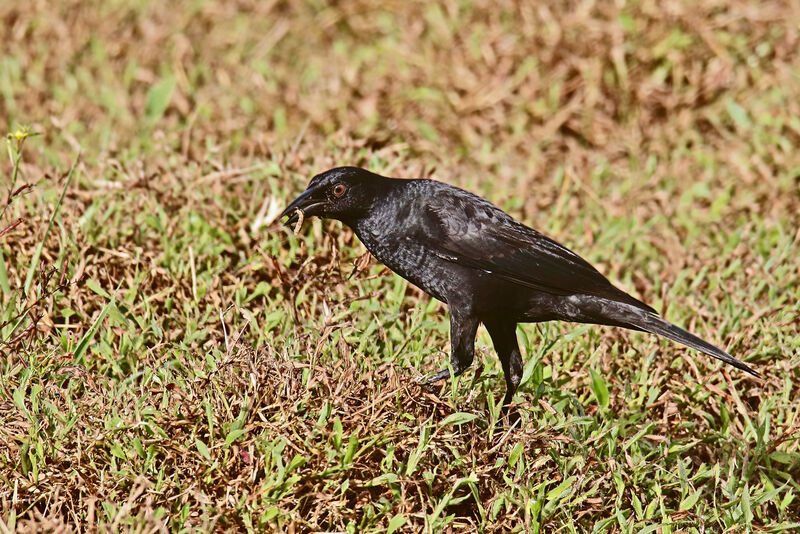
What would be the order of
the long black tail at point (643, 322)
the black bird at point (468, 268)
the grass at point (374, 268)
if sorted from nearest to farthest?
the grass at point (374, 268) → the long black tail at point (643, 322) → the black bird at point (468, 268)

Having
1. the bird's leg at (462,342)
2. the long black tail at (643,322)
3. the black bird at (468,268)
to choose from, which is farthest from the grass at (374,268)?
the long black tail at (643,322)

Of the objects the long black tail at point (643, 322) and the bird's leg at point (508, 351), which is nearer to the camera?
the long black tail at point (643, 322)

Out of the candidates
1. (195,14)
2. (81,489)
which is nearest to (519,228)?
(81,489)

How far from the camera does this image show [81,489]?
352 centimetres

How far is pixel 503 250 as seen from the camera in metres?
4.03

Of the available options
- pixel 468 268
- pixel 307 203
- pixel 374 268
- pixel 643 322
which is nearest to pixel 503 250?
pixel 468 268

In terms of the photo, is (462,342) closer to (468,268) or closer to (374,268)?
(468,268)

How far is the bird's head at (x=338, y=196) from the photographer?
157 inches

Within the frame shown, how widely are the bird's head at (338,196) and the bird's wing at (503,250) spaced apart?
243mm

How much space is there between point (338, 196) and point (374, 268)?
1.22m

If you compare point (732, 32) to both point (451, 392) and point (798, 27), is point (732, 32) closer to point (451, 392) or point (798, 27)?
point (798, 27)

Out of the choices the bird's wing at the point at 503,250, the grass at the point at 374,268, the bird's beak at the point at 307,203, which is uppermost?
the bird's beak at the point at 307,203

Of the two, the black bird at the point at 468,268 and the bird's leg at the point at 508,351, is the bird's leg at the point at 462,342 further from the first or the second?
the bird's leg at the point at 508,351

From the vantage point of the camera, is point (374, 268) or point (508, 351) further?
point (374, 268)
